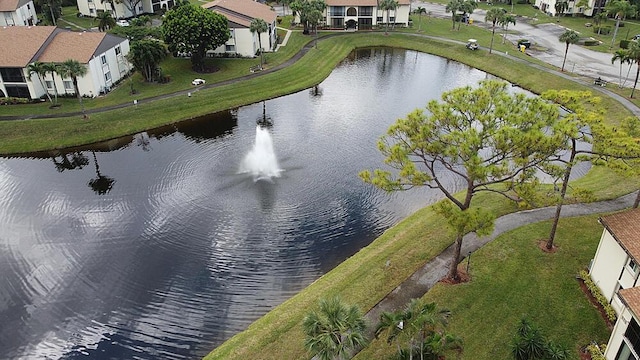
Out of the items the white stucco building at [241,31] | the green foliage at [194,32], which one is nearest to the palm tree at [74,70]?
the green foliage at [194,32]

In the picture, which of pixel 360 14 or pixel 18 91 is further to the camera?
pixel 360 14

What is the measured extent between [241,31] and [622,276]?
256 ft

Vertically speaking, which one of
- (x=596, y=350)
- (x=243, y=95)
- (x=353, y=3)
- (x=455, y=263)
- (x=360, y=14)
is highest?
(x=353, y=3)

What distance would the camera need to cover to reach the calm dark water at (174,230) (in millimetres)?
36750

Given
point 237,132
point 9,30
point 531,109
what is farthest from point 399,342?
point 9,30

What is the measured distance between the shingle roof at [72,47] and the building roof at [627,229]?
7023cm

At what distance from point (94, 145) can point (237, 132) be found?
18636 mm

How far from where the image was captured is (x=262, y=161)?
193 feet

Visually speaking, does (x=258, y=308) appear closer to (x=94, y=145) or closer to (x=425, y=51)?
(x=94, y=145)

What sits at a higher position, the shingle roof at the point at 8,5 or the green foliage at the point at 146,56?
the shingle roof at the point at 8,5

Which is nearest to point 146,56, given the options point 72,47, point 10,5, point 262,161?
point 72,47

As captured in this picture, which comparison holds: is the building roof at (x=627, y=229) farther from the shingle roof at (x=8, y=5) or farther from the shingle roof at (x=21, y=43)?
the shingle roof at (x=8, y=5)

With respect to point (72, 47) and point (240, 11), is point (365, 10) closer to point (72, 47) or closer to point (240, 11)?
point (240, 11)

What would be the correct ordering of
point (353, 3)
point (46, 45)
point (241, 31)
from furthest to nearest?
point (353, 3) → point (241, 31) → point (46, 45)
